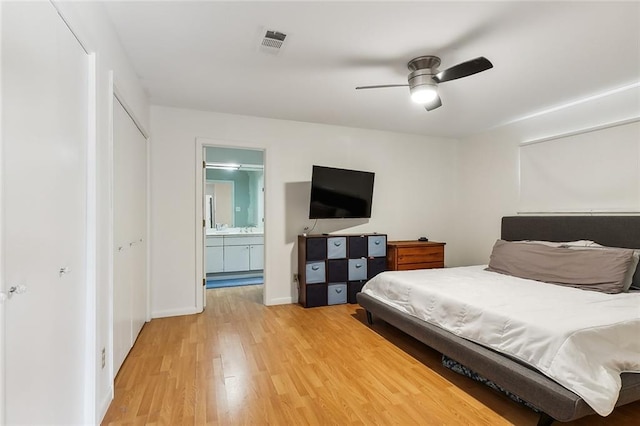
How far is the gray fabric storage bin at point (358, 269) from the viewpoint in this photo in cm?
427

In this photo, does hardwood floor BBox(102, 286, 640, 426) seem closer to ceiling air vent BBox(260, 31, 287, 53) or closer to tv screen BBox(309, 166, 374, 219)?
tv screen BBox(309, 166, 374, 219)

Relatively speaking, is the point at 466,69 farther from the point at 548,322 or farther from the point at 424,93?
the point at 548,322

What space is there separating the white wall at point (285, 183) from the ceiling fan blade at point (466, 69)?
2271 millimetres

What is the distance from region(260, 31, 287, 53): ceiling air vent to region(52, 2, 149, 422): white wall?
1.01 metres

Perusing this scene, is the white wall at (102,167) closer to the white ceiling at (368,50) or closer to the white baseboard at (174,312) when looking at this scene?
the white ceiling at (368,50)

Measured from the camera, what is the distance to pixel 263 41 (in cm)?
227

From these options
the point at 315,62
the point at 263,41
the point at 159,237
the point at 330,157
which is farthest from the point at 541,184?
the point at 159,237

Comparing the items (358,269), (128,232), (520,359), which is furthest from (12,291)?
(358,269)

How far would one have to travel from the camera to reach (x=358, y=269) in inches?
170

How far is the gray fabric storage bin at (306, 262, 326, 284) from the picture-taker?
407 centimetres

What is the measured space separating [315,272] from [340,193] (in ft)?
3.70

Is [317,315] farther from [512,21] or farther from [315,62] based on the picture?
[512,21]

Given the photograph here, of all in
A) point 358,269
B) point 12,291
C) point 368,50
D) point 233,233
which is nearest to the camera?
point 12,291

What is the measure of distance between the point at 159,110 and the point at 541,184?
4.82 metres
